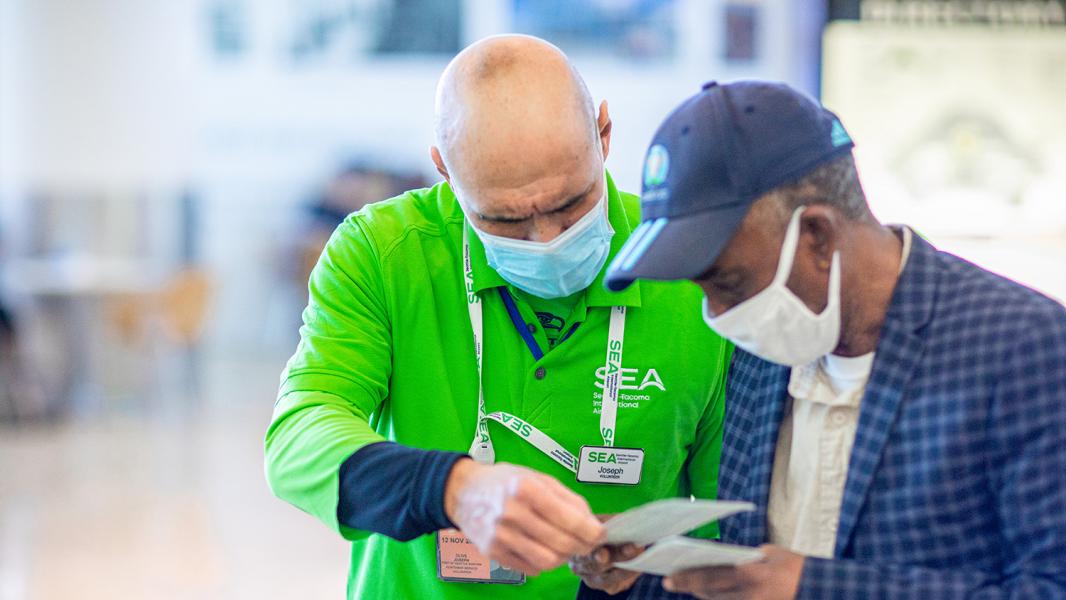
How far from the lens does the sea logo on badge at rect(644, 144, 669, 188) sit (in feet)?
4.53

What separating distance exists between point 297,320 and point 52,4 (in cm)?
361

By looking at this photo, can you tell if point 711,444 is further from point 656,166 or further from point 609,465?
point 656,166

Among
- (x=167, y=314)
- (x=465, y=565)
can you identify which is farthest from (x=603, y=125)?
(x=167, y=314)

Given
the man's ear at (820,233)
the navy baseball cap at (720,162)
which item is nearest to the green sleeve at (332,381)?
the navy baseball cap at (720,162)

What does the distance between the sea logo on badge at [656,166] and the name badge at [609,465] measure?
548 millimetres

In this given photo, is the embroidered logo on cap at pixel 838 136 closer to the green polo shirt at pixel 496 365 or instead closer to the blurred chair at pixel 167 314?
the green polo shirt at pixel 496 365

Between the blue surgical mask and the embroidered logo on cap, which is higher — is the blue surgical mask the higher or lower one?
the lower one

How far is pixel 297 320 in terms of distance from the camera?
38.3ft

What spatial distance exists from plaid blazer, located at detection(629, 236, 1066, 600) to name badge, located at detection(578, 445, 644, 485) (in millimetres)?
470

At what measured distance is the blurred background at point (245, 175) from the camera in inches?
212

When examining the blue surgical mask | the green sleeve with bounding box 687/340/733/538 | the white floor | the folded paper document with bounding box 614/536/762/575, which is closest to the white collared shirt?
the folded paper document with bounding box 614/536/762/575

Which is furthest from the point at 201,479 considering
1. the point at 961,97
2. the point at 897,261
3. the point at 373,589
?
the point at 897,261

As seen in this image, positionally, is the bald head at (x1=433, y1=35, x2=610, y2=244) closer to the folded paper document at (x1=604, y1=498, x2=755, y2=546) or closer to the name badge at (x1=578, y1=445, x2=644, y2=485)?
the name badge at (x1=578, y1=445, x2=644, y2=485)

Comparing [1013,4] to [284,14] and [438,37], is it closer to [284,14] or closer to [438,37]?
[438,37]
